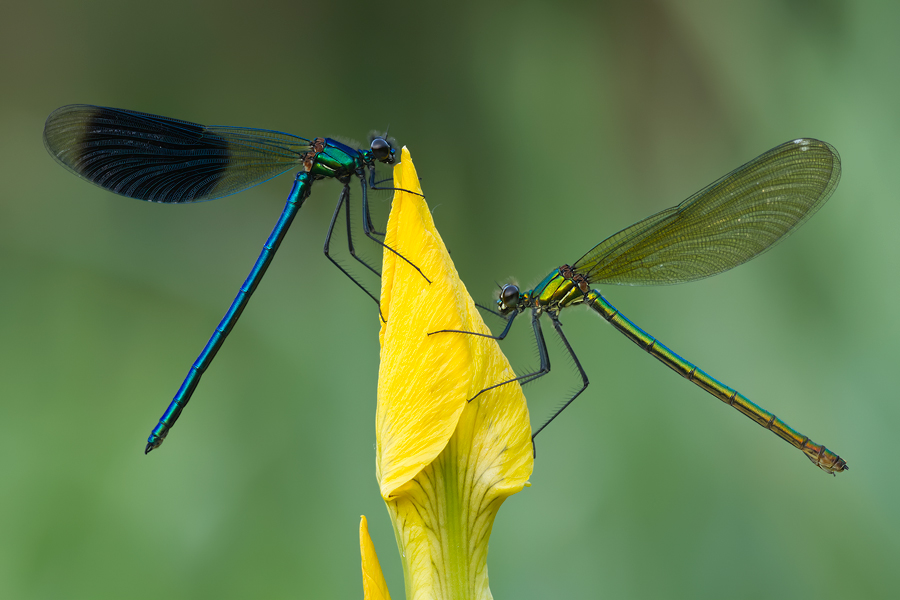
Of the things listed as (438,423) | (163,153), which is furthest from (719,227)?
(163,153)

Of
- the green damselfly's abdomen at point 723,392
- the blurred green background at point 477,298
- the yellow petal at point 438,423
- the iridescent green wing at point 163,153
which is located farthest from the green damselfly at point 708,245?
the iridescent green wing at point 163,153

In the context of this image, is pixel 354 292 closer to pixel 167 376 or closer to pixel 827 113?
pixel 167 376

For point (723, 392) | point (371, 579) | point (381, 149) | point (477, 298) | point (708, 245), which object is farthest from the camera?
point (477, 298)

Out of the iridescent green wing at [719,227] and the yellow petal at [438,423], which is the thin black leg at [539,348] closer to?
the iridescent green wing at [719,227]

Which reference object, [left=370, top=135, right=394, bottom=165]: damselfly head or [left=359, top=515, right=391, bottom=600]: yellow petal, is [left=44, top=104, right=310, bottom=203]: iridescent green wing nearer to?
[left=370, top=135, right=394, bottom=165]: damselfly head

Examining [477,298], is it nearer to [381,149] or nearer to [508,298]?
[508,298]

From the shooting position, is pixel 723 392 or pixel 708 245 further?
pixel 708 245

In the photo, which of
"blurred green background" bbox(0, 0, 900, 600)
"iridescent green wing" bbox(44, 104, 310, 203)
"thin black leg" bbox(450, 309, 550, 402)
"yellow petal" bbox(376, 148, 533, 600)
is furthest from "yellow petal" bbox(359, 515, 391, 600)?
"iridescent green wing" bbox(44, 104, 310, 203)
